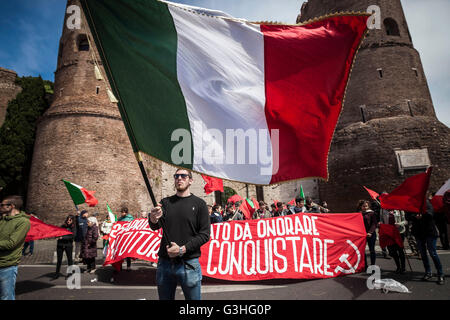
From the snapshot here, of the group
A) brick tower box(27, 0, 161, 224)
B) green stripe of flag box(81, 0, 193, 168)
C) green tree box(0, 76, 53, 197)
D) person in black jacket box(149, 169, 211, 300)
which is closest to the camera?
person in black jacket box(149, 169, 211, 300)

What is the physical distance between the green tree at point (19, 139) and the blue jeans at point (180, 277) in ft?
80.7

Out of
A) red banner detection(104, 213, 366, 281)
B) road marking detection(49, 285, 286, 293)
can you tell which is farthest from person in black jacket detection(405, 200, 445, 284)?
road marking detection(49, 285, 286, 293)

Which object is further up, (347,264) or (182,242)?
(182,242)

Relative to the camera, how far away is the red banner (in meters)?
5.62

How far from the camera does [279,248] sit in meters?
5.84

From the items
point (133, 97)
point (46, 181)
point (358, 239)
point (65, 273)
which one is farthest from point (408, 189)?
point (46, 181)

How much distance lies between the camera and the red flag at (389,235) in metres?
5.74

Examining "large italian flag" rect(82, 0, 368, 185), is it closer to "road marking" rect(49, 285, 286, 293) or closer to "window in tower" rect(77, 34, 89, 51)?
"road marking" rect(49, 285, 286, 293)

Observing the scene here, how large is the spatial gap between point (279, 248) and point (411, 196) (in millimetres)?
2927

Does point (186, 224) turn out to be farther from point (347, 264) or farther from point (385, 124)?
point (385, 124)

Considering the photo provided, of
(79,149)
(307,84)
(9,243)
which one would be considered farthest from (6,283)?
(79,149)
